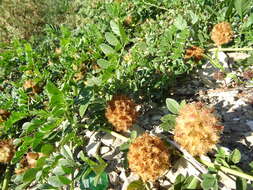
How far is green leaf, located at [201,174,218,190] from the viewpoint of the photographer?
1.10 m

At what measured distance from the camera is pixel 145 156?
3.93ft

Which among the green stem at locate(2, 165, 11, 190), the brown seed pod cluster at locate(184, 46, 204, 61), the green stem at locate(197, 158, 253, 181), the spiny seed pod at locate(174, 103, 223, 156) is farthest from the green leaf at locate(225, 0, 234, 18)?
the green stem at locate(2, 165, 11, 190)

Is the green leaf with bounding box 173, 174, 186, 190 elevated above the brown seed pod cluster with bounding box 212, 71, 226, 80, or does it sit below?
below

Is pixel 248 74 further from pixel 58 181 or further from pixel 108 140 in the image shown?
pixel 58 181

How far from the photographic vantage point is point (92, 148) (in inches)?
62.1

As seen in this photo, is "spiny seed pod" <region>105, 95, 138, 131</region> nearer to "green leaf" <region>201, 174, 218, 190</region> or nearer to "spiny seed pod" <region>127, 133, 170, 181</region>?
"spiny seed pod" <region>127, 133, 170, 181</region>

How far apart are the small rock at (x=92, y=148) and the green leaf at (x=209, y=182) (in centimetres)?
60

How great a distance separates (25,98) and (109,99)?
0.49 meters

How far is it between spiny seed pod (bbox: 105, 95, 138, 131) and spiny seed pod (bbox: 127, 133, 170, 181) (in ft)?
0.69

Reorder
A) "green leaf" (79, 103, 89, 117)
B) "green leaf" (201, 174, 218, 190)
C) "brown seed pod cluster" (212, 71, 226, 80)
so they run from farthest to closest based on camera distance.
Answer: "brown seed pod cluster" (212, 71, 226, 80) → "green leaf" (79, 103, 89, 117) → "green leaf" (201, 174, 218, 190)

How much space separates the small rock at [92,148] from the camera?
156cm

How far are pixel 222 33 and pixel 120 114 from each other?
34.8 inches

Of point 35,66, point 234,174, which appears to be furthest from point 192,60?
point 35,66

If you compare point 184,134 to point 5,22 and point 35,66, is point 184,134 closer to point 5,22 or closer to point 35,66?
point 35,66
